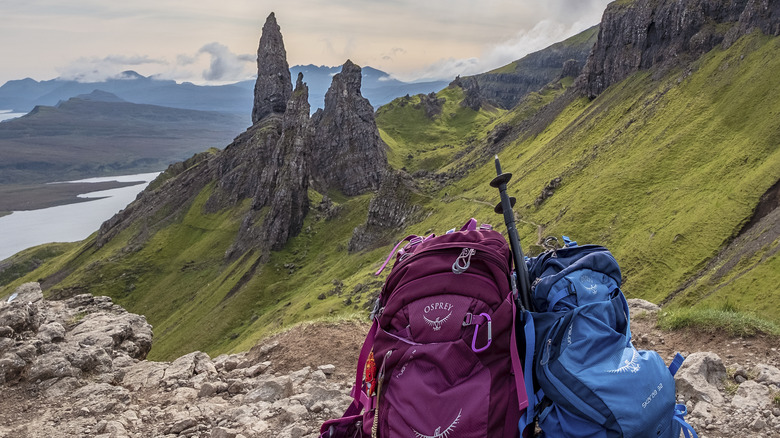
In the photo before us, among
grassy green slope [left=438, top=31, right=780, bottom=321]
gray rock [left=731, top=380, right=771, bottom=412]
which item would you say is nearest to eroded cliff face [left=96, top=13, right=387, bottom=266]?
grassy green slope [left=438, top=31, right=780, bottom=321]

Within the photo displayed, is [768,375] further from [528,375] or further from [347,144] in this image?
[347,144]

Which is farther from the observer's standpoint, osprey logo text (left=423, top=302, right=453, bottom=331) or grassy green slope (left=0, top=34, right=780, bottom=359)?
grassy green slope (left=0, top=34, right=780, bottom=359)

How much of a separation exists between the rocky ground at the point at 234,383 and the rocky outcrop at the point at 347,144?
477 feet

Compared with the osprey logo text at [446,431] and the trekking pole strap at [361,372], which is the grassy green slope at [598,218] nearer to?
the trekking pole strap at [361,372]

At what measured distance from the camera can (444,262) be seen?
5203 mm

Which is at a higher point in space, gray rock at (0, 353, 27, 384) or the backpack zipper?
the backpack zipper

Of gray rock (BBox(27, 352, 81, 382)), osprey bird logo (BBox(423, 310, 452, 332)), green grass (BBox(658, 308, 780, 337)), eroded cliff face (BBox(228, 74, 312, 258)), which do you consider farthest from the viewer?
eroded cliff face (BBox(228, 74, 312, 258))

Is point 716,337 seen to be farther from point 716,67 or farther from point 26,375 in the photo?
point 716,67

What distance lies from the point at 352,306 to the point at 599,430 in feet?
189

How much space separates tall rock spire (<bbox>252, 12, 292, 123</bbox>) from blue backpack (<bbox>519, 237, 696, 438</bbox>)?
189215 mm

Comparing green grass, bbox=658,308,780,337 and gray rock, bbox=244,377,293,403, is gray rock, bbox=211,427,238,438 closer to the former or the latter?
gray rock, bbox=244,377,293,403

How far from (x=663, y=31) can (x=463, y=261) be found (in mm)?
121828

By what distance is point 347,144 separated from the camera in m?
168

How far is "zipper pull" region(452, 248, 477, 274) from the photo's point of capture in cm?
492
